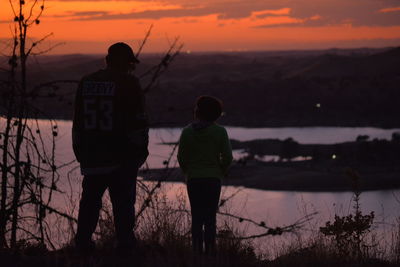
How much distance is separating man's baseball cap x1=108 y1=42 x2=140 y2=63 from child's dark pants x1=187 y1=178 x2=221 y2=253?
3.47 feet

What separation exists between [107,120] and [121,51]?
51 centimetres

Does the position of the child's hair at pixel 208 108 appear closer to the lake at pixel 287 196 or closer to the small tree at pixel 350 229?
the small tree at pixel 350 229

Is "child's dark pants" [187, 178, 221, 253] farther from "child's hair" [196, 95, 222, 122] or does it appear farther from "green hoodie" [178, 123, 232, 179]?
"child's hair" [196, 95, 222, 122]

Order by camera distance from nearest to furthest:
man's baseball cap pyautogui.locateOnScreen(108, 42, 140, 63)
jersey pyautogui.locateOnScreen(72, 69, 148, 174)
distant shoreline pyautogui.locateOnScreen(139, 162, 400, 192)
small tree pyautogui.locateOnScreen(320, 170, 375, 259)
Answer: jersey pyautogui.locateOnScreen(72, 69, 148, 174) < man's baseball cap pyautogui.locateOnScreen(108, 42, 140, 63) < small tree pyautogui.locateOnScreen(320, 170, 375, 259) < distant shoreline pyautogui.locateOnScreen(139, 162, 400, 192)

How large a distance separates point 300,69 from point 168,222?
141 m

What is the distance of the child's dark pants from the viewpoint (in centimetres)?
523

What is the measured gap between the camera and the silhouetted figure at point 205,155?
521 cm

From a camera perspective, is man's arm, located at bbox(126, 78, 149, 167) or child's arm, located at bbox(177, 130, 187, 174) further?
child's arm, located at bbox(177, 130, 187, 174)

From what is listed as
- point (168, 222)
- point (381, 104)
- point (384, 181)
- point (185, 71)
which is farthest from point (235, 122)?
point (168, 222)

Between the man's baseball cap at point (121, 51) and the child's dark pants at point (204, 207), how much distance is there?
3.47 feet

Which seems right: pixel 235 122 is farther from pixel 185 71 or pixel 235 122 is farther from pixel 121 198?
pixel 121 198

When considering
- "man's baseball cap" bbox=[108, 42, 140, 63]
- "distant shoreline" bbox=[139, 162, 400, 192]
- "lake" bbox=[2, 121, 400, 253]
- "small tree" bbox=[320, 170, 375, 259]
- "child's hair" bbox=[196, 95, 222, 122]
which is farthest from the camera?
"distant shoreline" bbox=[139, 162, 400, 192]

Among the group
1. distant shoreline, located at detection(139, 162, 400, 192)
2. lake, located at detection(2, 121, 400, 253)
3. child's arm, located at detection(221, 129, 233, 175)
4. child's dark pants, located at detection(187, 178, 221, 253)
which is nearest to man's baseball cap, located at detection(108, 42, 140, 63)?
child's arm, located at detection(221, 129, 233, 175)

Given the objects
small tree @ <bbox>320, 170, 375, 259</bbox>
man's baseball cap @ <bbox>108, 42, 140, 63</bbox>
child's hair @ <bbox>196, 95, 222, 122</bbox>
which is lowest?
small tree @ <bbox>320, 170, 375, 259</bbox>
